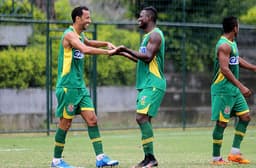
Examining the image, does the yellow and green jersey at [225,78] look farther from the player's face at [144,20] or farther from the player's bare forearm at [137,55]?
the player's bare forearm at [137,55]

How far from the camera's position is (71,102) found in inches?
464

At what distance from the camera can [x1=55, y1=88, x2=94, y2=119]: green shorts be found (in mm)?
11781

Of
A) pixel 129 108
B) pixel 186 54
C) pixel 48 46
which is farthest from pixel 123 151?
pixel 186 54

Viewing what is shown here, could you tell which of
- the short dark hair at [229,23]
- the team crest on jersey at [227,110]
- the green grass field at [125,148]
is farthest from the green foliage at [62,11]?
the team crest on jersey at [227,110]

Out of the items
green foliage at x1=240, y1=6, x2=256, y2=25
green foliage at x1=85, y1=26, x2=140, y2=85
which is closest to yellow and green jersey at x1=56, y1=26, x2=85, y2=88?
green foliage at x1=85, y1=26, x2=140, y2=85

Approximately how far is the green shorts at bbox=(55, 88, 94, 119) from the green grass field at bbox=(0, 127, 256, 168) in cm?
87

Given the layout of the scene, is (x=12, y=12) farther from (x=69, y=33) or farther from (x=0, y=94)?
(x=69, y=33)

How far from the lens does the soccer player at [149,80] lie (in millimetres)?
11477

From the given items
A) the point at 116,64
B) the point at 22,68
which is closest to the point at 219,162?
the point at 22,68

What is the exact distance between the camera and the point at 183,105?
22.9m

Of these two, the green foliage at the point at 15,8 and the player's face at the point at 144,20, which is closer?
the player's face at the point at 144,20

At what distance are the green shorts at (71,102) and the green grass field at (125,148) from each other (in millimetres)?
866

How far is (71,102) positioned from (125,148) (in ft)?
16.2

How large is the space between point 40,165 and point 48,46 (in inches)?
332
